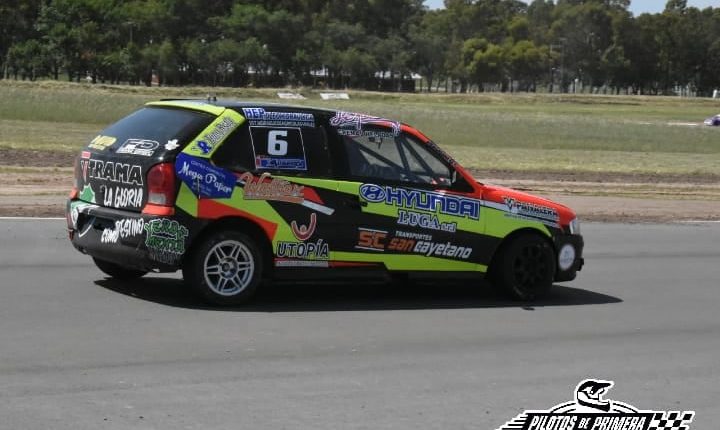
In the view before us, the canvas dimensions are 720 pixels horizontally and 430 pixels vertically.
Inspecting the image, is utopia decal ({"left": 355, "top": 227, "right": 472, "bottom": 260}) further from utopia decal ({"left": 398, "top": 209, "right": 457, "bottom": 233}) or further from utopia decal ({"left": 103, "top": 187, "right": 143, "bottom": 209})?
utopia decal ({"left": 103, "top": 187, "right": 143, "bottom": 209})

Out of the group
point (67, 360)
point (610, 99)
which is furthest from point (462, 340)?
point (610, 99)

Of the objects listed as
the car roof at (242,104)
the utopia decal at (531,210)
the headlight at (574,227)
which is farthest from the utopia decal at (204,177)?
the headlight at (574,227)

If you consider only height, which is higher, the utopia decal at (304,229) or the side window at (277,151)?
the side window at (277,151)

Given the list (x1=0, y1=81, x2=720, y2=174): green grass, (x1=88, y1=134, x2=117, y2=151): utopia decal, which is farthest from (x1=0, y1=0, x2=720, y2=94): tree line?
(x1=88, y1=134, x2=117, y2=151): utopia decal

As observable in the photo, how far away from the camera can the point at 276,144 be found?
997 centimetres

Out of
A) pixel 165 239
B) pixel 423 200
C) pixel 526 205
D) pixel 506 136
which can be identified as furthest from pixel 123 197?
pixel 506 136

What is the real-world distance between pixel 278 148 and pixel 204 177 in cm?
73

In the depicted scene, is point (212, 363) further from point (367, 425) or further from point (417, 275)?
point (417, 275)

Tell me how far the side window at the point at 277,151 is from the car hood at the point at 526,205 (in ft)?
5.39

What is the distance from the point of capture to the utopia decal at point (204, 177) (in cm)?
950

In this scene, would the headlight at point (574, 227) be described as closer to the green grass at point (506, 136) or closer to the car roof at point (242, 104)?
the car roof at point (242, 104)

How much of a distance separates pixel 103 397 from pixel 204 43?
11737cm

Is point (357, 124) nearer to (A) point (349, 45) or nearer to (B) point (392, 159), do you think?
(B) point (392, 159)

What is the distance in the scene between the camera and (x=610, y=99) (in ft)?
378
